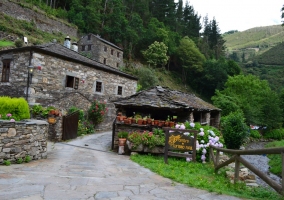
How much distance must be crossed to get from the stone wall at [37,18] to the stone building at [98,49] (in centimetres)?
414

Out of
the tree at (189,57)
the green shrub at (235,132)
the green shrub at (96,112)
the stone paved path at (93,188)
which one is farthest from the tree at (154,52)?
the stone paved path at (93,188)

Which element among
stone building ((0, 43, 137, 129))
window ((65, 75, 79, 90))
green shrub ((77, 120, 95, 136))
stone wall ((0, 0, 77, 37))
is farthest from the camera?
stone wall ((0, 0, 77, 37))

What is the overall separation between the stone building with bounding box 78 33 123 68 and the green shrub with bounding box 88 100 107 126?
18.0 m

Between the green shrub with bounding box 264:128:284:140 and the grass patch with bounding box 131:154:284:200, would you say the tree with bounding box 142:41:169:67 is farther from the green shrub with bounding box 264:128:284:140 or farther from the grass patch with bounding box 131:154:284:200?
the grass patch with bounding box 131:154:284:200

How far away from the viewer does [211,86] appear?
45750 mm

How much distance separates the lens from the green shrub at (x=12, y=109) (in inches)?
281

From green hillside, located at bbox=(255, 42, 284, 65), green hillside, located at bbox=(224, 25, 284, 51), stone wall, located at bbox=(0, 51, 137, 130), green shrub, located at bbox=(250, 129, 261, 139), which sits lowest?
green shrub, located at bbox=(250, 129, 261, 139)

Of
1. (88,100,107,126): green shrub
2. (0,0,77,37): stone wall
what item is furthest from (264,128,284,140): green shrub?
(0,0,77,37): stone wall

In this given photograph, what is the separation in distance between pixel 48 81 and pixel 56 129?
3359mm

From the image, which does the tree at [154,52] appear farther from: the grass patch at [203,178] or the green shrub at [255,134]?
the grass patch at [203,178]

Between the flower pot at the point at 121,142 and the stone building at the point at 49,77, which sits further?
the stone building at the point at 49,77

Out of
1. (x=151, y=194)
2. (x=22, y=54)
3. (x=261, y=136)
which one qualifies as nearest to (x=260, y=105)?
(x=261, y=136)

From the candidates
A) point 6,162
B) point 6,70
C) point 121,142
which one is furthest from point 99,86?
point 6,162

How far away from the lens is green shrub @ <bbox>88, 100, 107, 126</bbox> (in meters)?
16.7
